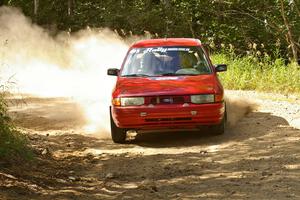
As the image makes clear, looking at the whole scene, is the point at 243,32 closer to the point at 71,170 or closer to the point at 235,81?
the point at 235,81

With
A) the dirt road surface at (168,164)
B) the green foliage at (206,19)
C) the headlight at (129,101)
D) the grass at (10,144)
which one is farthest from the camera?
the green foliage at (206,19)

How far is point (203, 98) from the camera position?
8.57m

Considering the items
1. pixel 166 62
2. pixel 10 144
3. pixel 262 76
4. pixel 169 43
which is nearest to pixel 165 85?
pixel 166 62

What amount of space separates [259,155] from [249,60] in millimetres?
8809

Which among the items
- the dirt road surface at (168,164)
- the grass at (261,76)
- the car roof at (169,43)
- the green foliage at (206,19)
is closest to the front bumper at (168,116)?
the dirt road surface at (168,164)

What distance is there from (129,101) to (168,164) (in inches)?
64.5

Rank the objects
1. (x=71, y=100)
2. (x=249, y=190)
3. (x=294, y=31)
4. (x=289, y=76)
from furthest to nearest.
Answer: (x=294, y=31), (x=71, y=100), (x=289, y=76), (x=249, y=190)

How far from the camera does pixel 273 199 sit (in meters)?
5.49

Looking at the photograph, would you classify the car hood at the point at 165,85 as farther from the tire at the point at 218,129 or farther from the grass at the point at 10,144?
the grass at the point at 10,144

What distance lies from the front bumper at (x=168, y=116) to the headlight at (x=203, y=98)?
0.07m

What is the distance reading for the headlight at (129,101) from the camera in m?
8.60

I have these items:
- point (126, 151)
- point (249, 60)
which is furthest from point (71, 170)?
point (249, 60)

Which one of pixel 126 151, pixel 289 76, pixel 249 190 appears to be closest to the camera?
pixel 249 190

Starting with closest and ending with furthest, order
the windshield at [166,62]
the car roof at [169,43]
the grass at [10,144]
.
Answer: the grass at [10,144] → the windshield at [166,62] → the car roof at [169,43]
